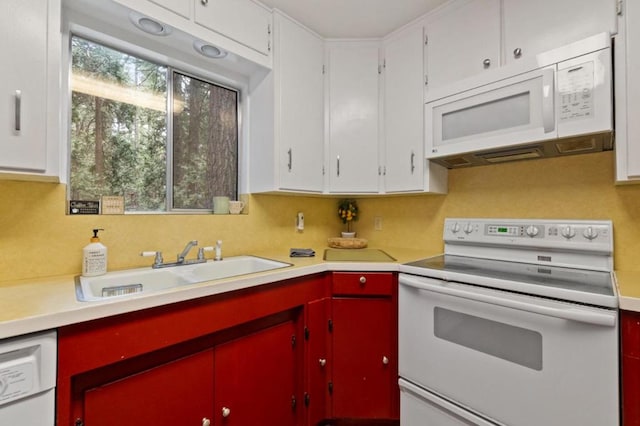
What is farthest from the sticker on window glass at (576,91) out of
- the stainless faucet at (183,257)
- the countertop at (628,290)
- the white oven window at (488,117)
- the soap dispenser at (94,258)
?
the soap dispenser at (94,258)

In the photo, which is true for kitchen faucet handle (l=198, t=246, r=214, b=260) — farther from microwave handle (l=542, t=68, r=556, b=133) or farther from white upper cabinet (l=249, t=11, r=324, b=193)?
microwave handle (l=542, t=68, r=556, b=133)

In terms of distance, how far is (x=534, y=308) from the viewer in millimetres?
1064

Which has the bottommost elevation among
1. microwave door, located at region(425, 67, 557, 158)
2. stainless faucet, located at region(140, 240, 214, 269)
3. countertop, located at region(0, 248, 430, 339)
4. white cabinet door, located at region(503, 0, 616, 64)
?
countertop, located at region(0, 248, 430, 339)

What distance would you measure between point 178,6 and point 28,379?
1584 mm

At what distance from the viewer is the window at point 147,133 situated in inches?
58.5

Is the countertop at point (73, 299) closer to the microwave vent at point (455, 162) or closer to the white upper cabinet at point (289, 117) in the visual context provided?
the white upper cabinet at point (289, 117)

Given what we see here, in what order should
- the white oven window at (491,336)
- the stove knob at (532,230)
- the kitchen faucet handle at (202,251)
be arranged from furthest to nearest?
1. the kitchen faucet handle at (202,251)
2. the stove knob at (532,230)
3. the white oven window at (491,336)

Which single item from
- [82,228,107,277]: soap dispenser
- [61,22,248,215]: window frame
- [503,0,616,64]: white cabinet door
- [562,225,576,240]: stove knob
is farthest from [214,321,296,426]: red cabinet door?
[503,0,616,64]: white cabinet door

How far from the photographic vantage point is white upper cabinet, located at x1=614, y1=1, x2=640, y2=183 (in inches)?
44.9

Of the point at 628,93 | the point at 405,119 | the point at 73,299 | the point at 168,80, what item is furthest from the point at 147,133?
the point at 628,93

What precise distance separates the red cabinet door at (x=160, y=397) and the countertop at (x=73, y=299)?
264mm

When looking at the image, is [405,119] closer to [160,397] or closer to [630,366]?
[630,366]

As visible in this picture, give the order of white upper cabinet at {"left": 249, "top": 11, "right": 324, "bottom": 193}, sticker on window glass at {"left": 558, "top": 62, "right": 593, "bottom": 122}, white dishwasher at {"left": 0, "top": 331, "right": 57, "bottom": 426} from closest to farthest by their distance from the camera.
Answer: white dishwasher at {"left": 0, "top": 331, "right": 57, "bottom": 426}
sticker on window glass at {"left": 558, "top": 62, "right": 593, "bottom": 122}
white upper cabinet at {"left": 249, "top": 11, "right": 324, "bottom": 193}

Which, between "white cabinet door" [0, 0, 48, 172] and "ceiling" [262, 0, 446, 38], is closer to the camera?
"white cabinet door" [0, 0, 48, 172]
